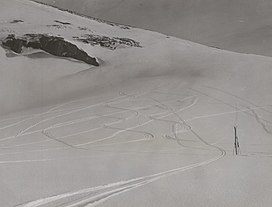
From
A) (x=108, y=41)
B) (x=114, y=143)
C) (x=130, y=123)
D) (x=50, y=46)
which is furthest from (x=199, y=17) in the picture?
(x=114, y=143)

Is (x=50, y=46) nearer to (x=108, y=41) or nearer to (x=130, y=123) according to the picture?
(x=108, y=41)

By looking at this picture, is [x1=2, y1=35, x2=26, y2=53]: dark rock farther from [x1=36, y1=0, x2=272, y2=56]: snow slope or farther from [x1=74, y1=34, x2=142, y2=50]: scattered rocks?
[x1=36, y1=0, x2=272, y2=56]: snow slope

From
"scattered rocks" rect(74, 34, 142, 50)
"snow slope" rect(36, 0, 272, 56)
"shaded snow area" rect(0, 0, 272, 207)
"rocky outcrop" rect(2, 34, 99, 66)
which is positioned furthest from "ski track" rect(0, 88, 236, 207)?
"snow slope" rect(36, 0, 272, 56)

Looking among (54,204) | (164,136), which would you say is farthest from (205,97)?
(54,204)

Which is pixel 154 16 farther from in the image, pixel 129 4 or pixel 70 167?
pixel 70 167

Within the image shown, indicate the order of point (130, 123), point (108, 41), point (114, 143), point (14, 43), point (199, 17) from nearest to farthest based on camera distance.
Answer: point (114, 143) < point (130, 123) < point (14, 43) < point (108, 41) < point (199, 17)
